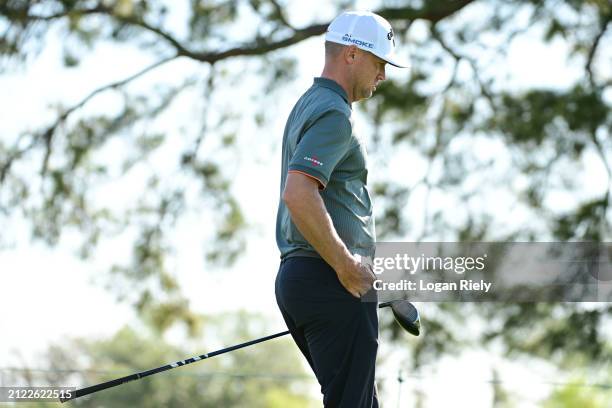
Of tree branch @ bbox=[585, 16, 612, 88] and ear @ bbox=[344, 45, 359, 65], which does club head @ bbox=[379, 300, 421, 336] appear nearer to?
ear @ bbox=[344, 45, 359, 65]

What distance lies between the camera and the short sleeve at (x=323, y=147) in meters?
3.05

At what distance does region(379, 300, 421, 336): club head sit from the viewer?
3.60 meters

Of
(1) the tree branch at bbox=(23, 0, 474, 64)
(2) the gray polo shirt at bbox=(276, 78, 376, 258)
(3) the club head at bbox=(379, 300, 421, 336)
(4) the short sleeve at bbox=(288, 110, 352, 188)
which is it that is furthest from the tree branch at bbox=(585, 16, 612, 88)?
(4) the short sleeve at bbox=(288, 110, 352, 188)

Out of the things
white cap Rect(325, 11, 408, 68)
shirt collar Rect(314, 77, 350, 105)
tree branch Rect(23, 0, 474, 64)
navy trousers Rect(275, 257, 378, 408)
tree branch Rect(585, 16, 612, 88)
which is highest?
tree branch Rect(23, 0, 474, 64)

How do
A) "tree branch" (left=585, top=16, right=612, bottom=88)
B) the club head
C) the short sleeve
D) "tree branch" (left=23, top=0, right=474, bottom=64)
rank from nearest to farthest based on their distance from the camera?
the short sleeve → the club head → "tree branch" (left=585, top=16, right=612, bottom=88) → "tree branch" (left=23, top=0, right=474, bottom=64)

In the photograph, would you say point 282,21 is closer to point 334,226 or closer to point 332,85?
point 332,85

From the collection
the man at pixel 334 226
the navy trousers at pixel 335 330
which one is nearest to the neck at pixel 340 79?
the man at pixel 334 226

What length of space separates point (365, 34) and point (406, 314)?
844mm

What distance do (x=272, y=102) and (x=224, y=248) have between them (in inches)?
53.4

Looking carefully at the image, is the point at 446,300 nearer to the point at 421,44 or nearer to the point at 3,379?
the point at 421,44

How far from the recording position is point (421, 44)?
8.97m

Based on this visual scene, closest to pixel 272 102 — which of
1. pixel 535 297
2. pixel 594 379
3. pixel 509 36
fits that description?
pixel 509 36

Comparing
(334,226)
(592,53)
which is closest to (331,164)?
(334,226)

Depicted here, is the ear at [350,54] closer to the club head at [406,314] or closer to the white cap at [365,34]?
the white cap at [365,34]
